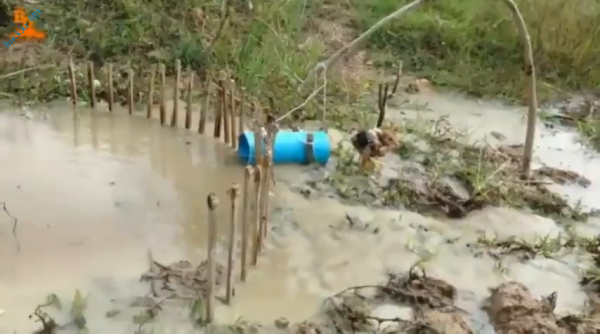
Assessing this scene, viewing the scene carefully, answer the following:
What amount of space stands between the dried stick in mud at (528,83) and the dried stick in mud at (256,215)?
5.98ft

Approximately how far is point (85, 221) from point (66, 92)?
1.84 meters

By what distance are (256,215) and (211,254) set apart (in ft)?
1.67

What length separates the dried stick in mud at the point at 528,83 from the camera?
4.18 metres

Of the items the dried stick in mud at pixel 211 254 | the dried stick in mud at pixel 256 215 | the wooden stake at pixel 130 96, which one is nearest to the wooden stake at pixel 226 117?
the wooden stake at pixel 130 96

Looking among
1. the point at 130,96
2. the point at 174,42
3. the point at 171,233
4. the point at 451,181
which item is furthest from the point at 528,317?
the point at 174,42

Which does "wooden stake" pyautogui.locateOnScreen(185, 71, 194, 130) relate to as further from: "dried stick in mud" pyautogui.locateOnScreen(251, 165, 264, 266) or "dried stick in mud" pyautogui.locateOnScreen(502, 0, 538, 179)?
"dried stick in mud" pyautogui.locateOnScreen(502, 0, 538, 179)

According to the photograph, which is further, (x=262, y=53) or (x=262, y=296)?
(x=262, y=53)

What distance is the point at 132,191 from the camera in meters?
4.00

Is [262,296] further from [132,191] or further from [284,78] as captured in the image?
[284,78]

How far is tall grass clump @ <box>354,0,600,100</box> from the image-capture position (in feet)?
21.1

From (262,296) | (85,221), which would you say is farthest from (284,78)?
(262,296)

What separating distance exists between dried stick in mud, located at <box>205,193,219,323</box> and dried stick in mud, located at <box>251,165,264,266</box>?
336 mm

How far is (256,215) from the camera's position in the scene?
131 inches

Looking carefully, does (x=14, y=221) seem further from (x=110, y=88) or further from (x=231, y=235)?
(x=110, y=88)
